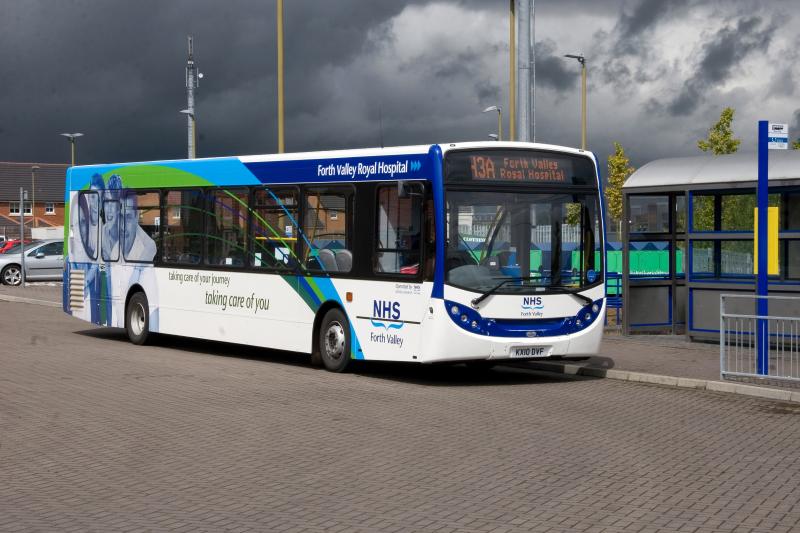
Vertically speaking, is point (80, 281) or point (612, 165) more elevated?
point (612, 165)

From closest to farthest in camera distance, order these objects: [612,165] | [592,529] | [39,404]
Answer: [592,529] → [39,404] → [612,165]

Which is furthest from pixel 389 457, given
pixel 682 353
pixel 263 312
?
pixel 682 353

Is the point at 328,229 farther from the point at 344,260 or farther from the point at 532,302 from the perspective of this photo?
the point at 532,302

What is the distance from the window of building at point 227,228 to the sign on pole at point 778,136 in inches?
281

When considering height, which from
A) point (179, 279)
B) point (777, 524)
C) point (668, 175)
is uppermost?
point (668, 175)

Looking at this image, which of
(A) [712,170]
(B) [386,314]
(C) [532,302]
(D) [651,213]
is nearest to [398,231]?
(B) [386,314]

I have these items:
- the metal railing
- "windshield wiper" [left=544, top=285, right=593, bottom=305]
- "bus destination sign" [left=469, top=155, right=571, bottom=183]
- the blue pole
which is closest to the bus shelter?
the blue pole

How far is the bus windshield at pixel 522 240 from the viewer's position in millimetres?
13641

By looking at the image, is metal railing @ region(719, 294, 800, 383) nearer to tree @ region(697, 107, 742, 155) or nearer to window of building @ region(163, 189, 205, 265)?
window of building @ region(163, 189, 205, 265)

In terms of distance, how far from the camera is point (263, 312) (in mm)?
16406

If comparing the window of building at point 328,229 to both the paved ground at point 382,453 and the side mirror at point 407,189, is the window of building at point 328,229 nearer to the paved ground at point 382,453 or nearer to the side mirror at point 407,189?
the side mirror at point 407,189

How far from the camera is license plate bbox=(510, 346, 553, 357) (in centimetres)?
1385

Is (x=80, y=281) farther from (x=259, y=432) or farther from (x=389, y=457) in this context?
(x=389, y=457)

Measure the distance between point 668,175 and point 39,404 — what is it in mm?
11107
